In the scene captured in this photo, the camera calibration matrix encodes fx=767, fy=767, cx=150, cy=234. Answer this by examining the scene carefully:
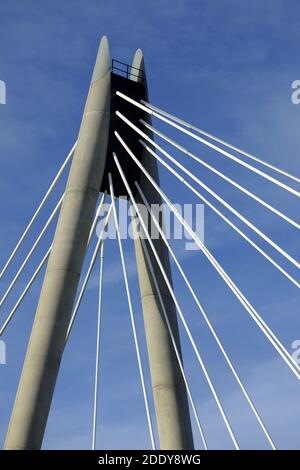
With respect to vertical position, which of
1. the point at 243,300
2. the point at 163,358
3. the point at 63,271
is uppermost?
the point at 63,271

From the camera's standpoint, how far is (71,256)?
837 inches

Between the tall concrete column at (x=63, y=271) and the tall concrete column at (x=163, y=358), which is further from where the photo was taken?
the tall concrete column at (x=163, y=358)

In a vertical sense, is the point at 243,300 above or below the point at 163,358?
below

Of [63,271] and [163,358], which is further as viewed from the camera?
[163,358]

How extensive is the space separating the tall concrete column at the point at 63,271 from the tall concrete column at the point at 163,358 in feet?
7.71

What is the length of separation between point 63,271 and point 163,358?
13.9 feet

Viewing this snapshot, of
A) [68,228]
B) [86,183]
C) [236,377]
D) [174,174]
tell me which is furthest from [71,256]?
[236,377]

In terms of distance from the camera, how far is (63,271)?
2100 cm

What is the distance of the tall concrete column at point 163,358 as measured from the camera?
72.7 feet

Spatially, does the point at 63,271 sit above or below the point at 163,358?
above

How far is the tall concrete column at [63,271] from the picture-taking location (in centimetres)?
1917

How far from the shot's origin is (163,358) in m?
22.8

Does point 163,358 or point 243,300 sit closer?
point 243,300
